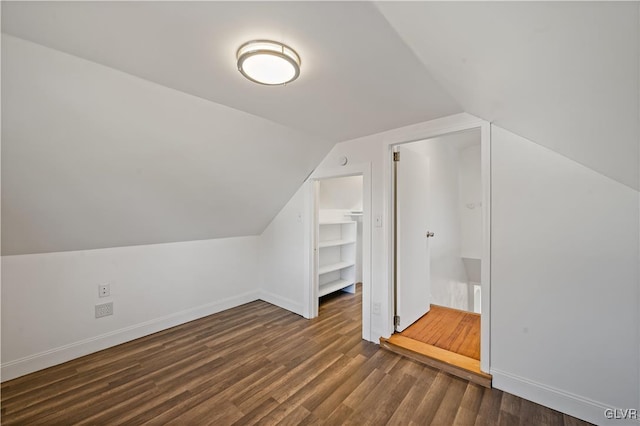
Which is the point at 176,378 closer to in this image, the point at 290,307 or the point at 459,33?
the point at 290,307

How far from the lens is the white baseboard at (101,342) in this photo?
2121 mm

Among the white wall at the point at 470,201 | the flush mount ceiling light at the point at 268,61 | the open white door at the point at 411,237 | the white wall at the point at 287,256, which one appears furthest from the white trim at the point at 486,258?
the white wall at the point at 470,201

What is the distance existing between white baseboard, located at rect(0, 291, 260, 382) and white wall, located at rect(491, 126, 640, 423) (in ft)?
10.4

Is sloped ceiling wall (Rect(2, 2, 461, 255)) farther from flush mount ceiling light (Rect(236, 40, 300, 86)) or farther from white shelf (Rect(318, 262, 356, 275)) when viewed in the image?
white shelf (Rect(318, 262, 356, 275))

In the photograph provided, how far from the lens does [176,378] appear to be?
2.12 meters

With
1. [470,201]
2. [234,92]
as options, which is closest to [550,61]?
[234,92]

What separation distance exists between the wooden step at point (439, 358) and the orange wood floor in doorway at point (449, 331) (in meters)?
0.10

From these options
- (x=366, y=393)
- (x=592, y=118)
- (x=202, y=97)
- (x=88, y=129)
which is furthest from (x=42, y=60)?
(x=366, y=393)

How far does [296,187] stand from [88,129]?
209 cm

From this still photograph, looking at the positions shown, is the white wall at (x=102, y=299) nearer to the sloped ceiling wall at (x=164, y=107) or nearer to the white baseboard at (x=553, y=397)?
the sloped ceiling wall at (x=164, y=107)

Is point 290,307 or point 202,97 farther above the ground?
point 202,97

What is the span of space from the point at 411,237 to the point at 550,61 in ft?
7.27

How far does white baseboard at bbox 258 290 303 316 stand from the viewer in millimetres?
3455

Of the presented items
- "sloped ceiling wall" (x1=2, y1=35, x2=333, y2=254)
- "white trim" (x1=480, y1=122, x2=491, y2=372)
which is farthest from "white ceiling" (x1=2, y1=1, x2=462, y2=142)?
"white trim" (x1=480, y1=122, x2=491, y2=372)
